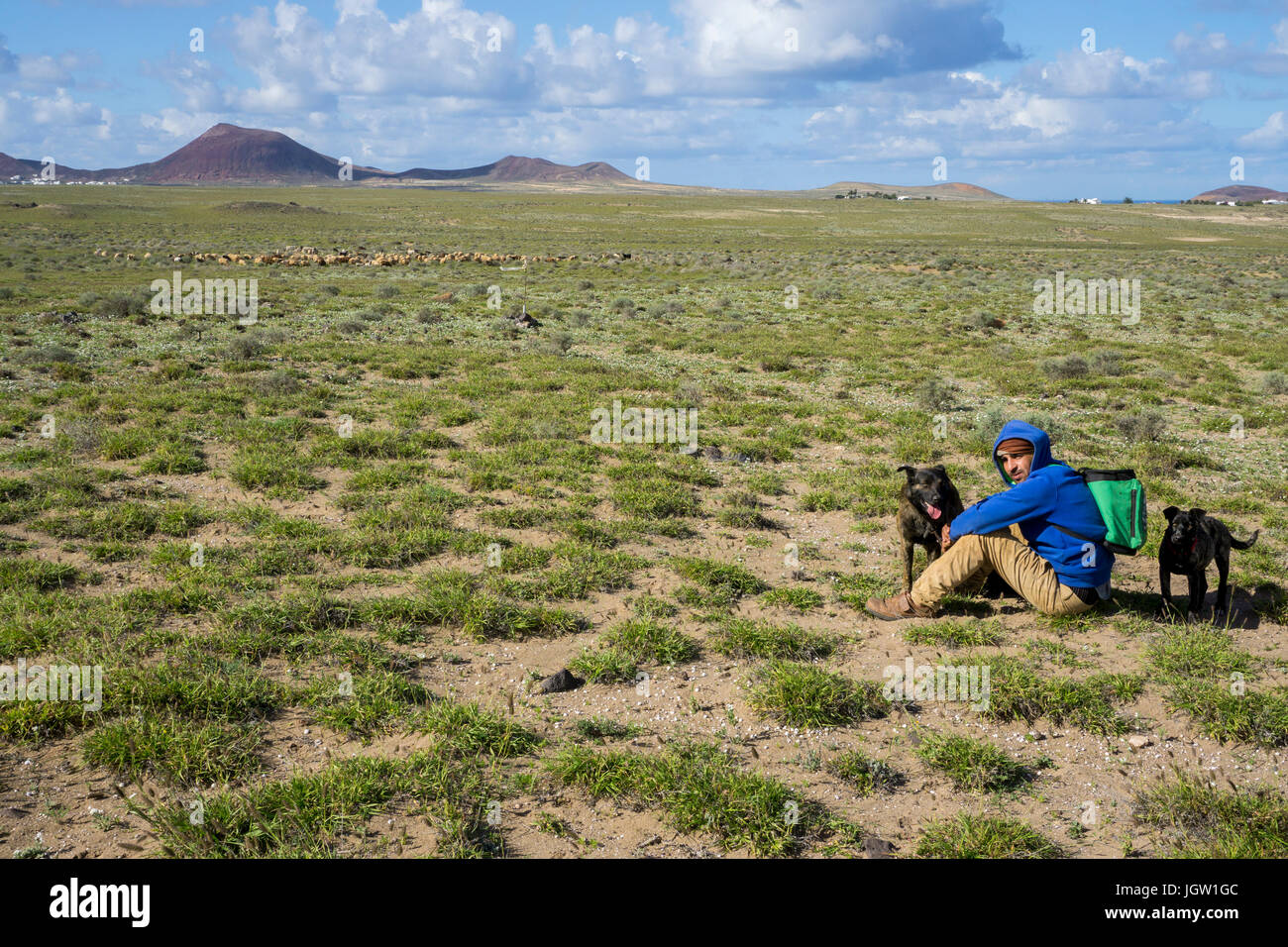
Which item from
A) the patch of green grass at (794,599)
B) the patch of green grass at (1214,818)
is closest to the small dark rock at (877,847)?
the patch of green grass at (1214,818)

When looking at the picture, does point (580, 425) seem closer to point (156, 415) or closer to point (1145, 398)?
point (156, 415)

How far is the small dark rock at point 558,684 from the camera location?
484cm

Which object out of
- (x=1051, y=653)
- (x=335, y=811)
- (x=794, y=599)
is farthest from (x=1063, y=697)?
(x=335, y=811)

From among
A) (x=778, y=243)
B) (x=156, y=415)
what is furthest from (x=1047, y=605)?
(x=778, y=243)

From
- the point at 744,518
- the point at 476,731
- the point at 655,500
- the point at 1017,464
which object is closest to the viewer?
the point at 476,731

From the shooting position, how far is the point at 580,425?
35.7 feet

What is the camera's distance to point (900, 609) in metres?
5.75

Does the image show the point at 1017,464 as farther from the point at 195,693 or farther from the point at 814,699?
the point at 195,693

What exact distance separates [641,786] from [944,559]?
2895 millimetres

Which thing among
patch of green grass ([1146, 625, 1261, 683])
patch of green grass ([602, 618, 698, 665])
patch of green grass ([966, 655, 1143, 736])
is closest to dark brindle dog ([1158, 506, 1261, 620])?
patch of green grass ([1146, 625, 1261, 683])

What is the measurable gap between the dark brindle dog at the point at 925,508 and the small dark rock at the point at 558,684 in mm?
2893

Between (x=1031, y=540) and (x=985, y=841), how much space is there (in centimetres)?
249

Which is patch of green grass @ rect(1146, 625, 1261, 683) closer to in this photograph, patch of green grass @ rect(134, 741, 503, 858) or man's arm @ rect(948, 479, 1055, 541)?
man's arm @ rect(948, 479, 1055, 541)

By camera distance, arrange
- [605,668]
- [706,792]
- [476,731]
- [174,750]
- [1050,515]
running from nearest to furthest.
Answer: [706,792] → [174,750] → [476,731] → [605,668] → [1050,515]
